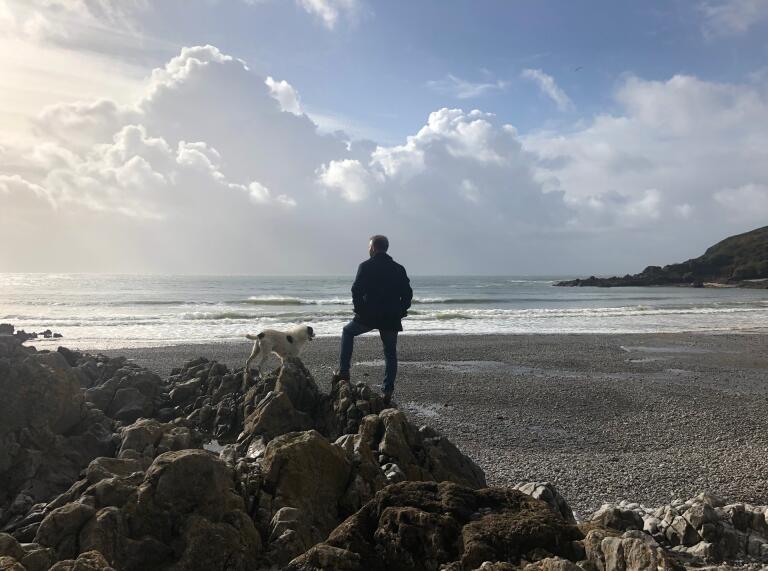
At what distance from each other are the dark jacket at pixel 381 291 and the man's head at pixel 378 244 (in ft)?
0.49

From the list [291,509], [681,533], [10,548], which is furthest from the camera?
[681,533]

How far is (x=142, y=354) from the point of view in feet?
52.5

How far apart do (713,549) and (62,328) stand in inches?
1061

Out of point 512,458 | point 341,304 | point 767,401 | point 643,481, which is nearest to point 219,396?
point 512,458

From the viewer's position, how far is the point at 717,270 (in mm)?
96688

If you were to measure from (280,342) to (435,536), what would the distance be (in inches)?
311

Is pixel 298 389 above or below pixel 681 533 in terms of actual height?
above

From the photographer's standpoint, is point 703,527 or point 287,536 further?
point 703,527

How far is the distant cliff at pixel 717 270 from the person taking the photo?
3484 inches

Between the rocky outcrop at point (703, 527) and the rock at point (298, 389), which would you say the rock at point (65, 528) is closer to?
the rocky outcrop at point (703, 527)

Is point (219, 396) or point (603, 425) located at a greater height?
point (219, 396)

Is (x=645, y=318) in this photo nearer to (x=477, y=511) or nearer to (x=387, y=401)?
(x=387, y=401)

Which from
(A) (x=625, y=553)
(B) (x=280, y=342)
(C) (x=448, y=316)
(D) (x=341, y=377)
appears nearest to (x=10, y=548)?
(A) (x=625, y=553)

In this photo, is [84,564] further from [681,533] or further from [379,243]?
[379,243]
